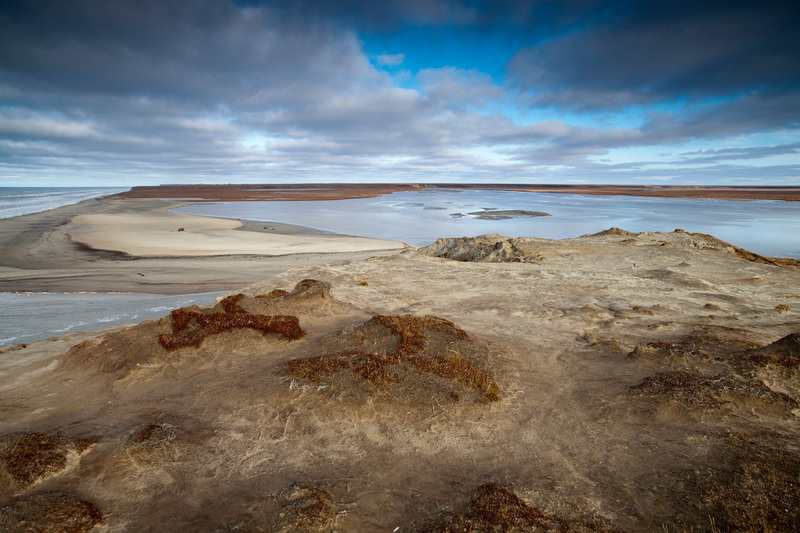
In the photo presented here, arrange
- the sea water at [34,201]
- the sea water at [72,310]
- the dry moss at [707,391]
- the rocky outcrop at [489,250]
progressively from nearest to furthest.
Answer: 1. the dry moss at [707,391]
2. the sea water at [72,310]
3. the rocky outcrop at [489,250]
4. the sea water at [34,201]

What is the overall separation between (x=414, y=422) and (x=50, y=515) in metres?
4.23

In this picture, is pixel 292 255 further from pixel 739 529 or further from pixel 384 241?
pixel 739 529

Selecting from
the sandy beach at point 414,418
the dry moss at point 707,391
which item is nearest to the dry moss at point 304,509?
the sandy beach at point 414,418

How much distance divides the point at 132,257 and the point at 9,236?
1553 centimetres

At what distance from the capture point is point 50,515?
407 centimetres

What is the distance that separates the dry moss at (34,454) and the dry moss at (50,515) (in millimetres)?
398

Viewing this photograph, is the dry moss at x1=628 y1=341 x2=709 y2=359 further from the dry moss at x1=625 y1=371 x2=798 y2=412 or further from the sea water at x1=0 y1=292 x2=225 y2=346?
the sea water at x1=0 y1=292 x2=225 y2=346

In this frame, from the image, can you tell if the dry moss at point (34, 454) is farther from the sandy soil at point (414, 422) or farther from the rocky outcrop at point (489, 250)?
the rocky outcrop at point (489, 250)

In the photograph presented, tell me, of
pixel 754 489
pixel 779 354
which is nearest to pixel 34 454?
pixel 754 489

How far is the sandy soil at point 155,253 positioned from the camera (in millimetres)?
18375

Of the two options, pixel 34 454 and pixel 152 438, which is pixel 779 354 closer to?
pixel 152 438

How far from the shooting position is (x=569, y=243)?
72.9ft

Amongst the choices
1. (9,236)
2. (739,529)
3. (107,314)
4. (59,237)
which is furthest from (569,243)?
(9,236)

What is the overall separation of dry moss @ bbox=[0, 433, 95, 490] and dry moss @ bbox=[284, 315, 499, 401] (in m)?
3.16
